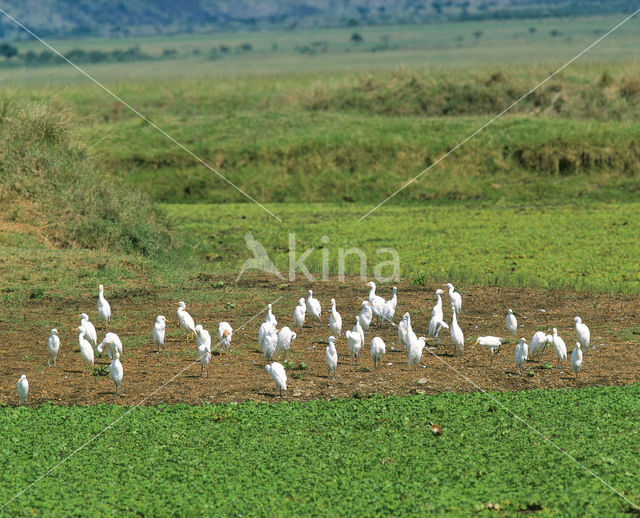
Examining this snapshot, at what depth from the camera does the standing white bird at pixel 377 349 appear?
14258 mm

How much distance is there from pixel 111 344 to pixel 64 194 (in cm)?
1073

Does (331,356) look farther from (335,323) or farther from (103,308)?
(103,308)

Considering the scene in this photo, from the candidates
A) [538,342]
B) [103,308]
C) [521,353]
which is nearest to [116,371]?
[103,308]

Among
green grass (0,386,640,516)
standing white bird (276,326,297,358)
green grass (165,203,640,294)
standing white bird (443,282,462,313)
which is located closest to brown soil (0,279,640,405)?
standing white bird (443,282,462,313)

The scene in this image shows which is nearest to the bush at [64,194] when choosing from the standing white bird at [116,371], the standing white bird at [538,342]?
the standing white bird at [116,371]

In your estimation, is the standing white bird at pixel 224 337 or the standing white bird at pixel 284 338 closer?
the standing white bird at pixel 284 338

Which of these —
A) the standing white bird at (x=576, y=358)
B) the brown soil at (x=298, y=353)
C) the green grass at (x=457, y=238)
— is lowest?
the green grass at (x=457, y=238)

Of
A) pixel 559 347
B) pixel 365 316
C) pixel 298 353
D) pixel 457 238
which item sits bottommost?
pixel 457 238

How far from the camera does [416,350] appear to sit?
46.8 feet

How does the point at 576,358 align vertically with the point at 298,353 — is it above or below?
above

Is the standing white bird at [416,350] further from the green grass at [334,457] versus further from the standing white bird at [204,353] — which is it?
the standing white bird at [204,353]

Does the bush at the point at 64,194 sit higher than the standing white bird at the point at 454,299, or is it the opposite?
the bush at the point at 64,194

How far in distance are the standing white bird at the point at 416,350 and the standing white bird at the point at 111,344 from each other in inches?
178

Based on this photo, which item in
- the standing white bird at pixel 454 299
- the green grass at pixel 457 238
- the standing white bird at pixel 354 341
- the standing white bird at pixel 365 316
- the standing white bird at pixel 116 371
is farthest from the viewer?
the green grass at pixel 457 238
